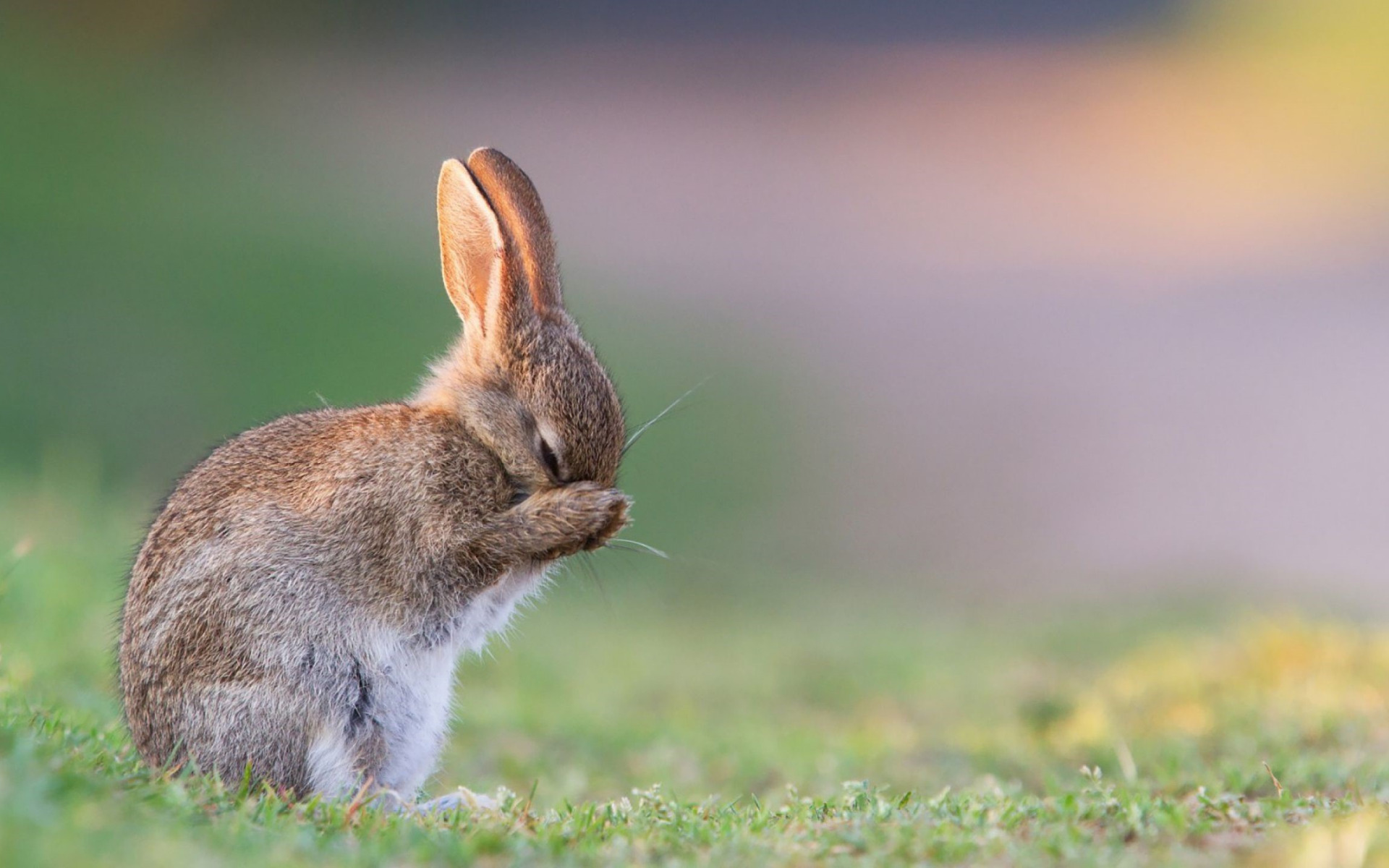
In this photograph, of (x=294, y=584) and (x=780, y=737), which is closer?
(x=294, y=584)

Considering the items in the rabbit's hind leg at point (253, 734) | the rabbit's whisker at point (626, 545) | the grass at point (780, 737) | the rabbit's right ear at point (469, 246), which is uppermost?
Result: the rabbit's right ear at point (469, 246)

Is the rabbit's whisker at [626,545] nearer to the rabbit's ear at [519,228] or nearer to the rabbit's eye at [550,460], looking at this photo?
the rabbit's eye at [550,460]

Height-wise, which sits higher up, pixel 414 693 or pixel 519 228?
pixel 519 228

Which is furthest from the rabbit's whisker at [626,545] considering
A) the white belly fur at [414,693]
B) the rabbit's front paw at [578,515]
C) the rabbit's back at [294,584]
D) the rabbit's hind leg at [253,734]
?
the rabbit's hind leg at [253,734]

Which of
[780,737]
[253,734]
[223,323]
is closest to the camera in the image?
[253,734]

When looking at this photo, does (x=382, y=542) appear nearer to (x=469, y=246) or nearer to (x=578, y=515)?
(x=578, y=515)

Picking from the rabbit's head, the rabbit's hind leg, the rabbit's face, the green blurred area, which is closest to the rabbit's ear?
the rabbit's head

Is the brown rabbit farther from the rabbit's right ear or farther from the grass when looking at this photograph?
the grass

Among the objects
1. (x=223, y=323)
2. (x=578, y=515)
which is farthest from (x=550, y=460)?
(x=223, y=323)
